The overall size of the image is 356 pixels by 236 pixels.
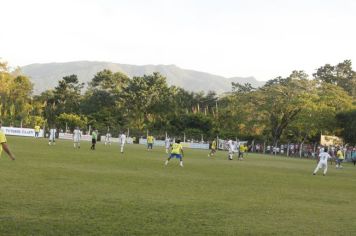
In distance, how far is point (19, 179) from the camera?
15.4 m

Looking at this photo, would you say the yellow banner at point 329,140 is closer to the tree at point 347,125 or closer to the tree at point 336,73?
the tree at point 347,125

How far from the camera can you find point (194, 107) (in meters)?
103

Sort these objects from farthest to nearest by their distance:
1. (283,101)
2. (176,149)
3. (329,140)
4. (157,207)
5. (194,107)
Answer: (194,107) → (283,101) → (329,140) → (176,149) → (157,207)

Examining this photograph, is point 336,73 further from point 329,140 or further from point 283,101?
point 329,140

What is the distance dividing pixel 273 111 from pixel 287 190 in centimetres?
5816

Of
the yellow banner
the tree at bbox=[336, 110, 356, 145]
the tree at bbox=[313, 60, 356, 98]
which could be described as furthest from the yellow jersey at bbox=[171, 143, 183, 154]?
the tree at bbox=[313, 60, 356, 98]

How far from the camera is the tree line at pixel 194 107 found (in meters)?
71.3

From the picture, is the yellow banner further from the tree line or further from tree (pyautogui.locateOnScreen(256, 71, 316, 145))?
tree (pyautogui.locateOnScreen(256, 71, 316, 145))

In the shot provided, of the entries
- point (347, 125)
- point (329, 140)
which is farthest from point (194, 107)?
point (347, 125)

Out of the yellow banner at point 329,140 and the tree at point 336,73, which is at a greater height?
the tree at point 336,73

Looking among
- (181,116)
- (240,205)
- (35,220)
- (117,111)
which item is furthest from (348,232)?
(117,111)

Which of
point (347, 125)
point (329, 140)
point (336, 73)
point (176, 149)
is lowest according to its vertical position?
point (176, 149)

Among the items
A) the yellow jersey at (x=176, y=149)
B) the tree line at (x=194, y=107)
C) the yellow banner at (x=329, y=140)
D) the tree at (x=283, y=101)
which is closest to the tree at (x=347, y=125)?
the tree line at (x=194, y=107)

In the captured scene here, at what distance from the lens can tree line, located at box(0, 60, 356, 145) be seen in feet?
234
